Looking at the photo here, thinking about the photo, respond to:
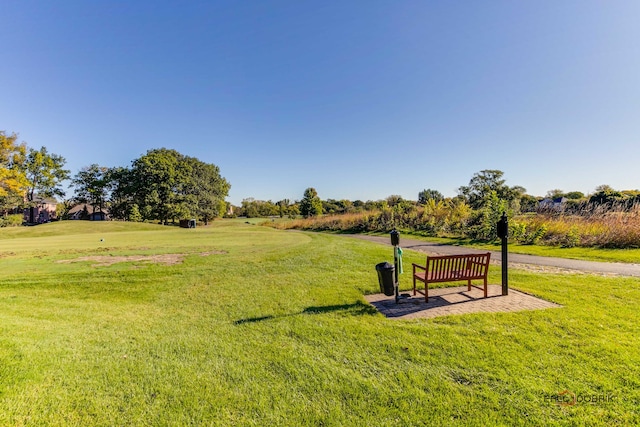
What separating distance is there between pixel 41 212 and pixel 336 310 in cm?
6877

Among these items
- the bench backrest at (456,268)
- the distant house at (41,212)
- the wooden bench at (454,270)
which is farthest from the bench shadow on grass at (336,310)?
the distant house at (41,212)

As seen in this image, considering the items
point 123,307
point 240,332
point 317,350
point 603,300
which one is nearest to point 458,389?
point 317,350

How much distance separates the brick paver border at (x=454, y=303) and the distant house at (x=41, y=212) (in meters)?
60.6

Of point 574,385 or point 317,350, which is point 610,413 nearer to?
point 574,385

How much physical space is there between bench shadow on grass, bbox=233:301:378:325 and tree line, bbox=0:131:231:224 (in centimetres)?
4359

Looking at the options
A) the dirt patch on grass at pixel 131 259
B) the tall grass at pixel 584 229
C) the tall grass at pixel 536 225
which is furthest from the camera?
the tall grass at pixel 536 225

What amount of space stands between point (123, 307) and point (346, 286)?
501 centimetres

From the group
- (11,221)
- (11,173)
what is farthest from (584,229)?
(11,221)

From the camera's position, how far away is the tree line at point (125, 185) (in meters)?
39.2

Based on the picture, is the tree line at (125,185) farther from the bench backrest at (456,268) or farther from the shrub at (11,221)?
the bench backrest at (456,268)

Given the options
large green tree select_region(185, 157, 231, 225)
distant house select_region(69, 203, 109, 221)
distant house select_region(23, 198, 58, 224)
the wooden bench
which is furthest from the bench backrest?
distant house select_region(69, 203, 109, 221)

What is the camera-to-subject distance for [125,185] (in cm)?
4641

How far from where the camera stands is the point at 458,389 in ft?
10.0

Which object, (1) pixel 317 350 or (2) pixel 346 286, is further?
(2) pixel 346 286
